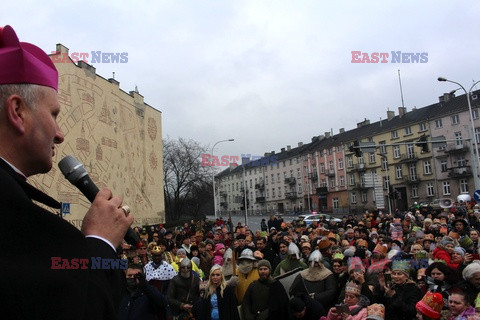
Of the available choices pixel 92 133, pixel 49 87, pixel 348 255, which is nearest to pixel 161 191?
pixel 92 133

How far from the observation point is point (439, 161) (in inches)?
2373

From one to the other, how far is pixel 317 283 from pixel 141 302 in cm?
309

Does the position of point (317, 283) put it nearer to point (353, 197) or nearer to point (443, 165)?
point (443, 165)

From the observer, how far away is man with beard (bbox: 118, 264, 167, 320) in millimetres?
6242

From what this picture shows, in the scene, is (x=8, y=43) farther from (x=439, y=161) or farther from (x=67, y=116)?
(x=439, y=161)

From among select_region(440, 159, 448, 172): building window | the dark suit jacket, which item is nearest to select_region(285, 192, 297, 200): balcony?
select_region(440, 159, 448, 172): building window

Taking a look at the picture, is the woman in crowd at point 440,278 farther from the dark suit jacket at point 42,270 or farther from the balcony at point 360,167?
the balcony at point 360,167

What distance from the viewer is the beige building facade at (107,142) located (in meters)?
23.1

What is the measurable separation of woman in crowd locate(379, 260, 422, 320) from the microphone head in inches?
200

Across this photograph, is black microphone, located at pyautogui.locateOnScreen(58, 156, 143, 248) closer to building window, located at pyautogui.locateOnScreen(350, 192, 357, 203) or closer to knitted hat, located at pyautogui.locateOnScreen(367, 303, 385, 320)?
knitted hat, located at pyautogui.locateOnScreen(367, 303, 385, 320)

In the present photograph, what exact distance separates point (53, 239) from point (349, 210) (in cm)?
6832

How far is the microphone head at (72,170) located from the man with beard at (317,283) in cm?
600

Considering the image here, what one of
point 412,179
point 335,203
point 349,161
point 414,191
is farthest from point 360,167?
point 414,191

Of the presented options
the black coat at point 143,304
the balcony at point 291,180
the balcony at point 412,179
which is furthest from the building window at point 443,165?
the black coat at point 143,304
